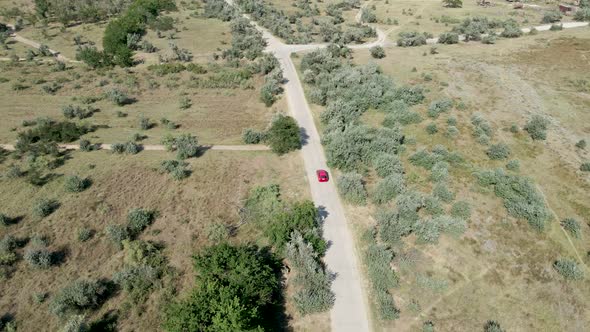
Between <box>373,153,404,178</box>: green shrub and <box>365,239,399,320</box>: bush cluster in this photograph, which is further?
<box>373,153,404,178</box>: green shrub

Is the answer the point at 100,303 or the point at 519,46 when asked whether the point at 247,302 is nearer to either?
the point at 100,303

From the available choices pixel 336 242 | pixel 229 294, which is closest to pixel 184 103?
pixel 336 242

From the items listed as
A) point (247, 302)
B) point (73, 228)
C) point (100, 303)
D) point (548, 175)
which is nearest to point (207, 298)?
point (247, 302)

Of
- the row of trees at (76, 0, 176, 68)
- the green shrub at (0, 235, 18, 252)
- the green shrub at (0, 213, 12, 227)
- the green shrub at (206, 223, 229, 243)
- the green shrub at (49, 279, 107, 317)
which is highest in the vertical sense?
the row of trees at (76, 0, 176, 68)

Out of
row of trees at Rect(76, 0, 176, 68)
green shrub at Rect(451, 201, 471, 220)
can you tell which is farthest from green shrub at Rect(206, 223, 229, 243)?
row of trees at Rect(76, 0, 176, 68)

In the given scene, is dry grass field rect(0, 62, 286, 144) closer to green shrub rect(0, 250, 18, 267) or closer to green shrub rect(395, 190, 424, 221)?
green shrub rect(0, 250, 18, 267)

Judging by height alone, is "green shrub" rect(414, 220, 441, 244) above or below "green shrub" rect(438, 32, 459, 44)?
below
